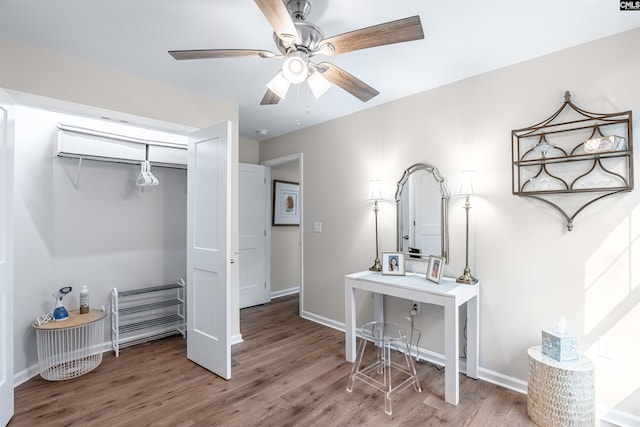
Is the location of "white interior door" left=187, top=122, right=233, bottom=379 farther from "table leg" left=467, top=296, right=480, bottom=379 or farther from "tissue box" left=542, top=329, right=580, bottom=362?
"tissue box" left=542, top=329, right=580, bottom=362

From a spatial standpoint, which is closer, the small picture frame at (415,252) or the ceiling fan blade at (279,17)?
the ceiling fan blade at (279,17)

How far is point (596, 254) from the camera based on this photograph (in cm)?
210

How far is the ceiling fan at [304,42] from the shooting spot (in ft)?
4.50

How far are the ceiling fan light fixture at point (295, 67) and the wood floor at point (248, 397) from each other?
6.74 feet

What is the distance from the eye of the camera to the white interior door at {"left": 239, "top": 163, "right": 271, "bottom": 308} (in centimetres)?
448

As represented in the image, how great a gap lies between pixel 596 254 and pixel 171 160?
3.64 meters

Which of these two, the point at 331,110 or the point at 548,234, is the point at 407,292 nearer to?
the point at 548,234

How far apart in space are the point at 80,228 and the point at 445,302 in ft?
10.6

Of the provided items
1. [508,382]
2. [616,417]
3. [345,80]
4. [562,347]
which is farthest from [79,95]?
[616,417]

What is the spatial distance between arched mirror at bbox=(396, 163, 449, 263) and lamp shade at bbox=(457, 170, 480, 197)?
24 centimetres

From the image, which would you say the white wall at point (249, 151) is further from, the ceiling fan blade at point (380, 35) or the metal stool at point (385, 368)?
the ceiling fan blade at point (380, 35)

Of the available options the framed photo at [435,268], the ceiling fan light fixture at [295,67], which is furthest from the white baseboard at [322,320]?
the ceiling fan light fixture at [295,67]

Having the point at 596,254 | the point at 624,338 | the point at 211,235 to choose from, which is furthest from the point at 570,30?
the point at 211,235

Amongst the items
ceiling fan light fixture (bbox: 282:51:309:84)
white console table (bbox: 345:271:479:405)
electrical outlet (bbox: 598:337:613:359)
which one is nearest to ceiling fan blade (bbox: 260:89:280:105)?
ceiling fan light fixture (bbox: 282:51:309:84)
